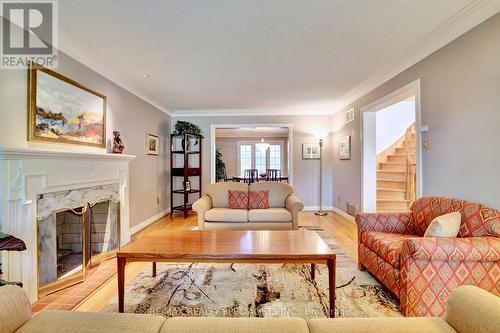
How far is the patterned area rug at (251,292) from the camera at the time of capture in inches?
77.1

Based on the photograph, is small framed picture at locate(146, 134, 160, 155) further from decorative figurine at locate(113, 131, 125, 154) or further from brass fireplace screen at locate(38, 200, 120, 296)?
brass fireplace screen at locate(38, 200, 120, 296)

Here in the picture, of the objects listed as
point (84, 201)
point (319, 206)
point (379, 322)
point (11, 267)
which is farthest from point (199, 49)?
point (319, 206)

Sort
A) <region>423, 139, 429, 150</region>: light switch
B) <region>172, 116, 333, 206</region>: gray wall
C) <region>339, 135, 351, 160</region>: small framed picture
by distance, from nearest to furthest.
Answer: <region>423, 139, 429, 150</region>: light switch < <region>339, 135, 351, 160</region>: small framed picture < <region>172, 116, 333, 206</region>: gray wall

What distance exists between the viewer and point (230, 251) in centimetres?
201

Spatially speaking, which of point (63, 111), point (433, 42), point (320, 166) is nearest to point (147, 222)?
point (63, 111)

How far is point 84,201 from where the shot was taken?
2.71 metres

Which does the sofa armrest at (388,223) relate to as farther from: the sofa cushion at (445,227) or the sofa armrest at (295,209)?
the sofa armrest at (295,209)

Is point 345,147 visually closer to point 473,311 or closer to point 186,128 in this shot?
point 186,128

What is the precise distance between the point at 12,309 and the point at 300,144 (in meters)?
5.74

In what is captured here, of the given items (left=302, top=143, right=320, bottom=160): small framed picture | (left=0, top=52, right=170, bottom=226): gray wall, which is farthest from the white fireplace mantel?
(left=302, top=143, right=320, bottom=160): small framed picture

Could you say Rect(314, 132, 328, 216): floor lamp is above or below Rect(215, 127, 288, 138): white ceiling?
below

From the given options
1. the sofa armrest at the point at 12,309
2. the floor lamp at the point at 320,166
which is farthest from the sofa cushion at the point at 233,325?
the floor lamp at the point at 320,166

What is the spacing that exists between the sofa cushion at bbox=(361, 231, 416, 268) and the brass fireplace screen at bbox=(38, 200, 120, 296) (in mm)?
2852

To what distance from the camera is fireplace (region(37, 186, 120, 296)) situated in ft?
7.50
